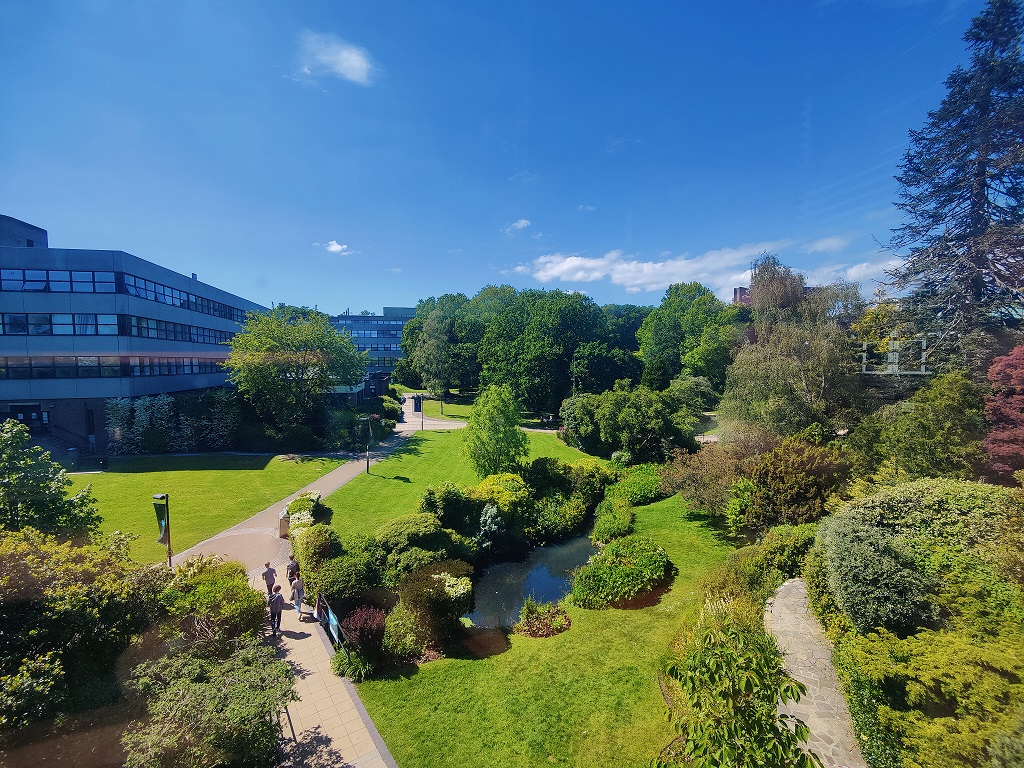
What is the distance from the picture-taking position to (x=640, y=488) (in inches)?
878

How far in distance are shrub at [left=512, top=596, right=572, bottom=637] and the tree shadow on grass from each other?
5405 mm

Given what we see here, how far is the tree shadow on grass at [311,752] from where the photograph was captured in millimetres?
6809

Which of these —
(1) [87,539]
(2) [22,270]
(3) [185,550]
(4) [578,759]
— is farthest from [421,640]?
(2) [22,270]

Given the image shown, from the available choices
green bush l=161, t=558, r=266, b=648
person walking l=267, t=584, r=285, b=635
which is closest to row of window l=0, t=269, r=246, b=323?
green bush l=161, t=558, r=266, b=648

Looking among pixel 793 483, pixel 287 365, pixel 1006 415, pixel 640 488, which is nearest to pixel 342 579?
pixel 793 483

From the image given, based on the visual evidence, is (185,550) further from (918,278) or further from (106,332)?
(918,278)

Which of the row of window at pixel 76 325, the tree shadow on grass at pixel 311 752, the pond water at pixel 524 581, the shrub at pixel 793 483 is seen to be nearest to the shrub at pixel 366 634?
the tree shadow on grass at pixel 311 752

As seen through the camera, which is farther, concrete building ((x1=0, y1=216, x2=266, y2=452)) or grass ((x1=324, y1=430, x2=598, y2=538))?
concrete building ((x1=0, y1=216, x2=266, y2=452))

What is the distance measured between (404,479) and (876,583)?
1968cm

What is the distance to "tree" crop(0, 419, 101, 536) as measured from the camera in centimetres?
837

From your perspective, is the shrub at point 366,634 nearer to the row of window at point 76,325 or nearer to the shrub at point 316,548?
the shrub at point 316,548

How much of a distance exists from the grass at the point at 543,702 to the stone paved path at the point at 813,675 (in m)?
2.16

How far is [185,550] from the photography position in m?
14.4

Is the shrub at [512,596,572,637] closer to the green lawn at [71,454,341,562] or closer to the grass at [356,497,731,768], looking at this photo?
the grass at [356,497,731,768]
